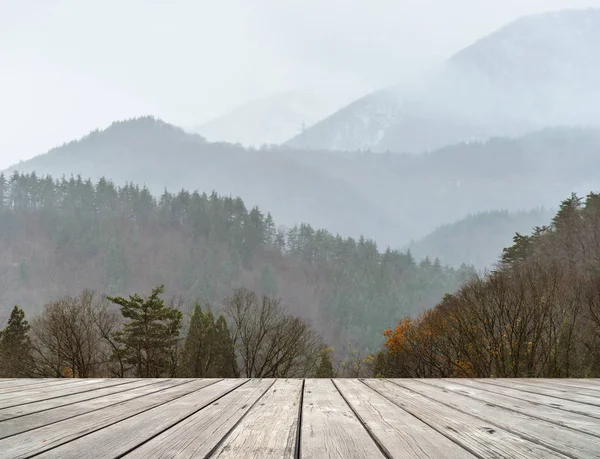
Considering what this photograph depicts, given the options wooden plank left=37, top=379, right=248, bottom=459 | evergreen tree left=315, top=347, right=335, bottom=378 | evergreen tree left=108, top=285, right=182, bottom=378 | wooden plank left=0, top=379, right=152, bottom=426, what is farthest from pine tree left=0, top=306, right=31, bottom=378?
wooden plank left=37, top=379, right=248, bottom=459

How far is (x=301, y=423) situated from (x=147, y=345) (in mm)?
27645

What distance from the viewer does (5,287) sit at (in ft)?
305

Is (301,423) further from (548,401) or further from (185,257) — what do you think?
(185,257)

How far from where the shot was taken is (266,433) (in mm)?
1861

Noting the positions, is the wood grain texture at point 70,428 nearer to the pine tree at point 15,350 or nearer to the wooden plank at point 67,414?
the wooden plank at point 67,414

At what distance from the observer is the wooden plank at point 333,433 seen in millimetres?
1574

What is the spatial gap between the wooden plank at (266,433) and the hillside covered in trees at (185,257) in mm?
91089

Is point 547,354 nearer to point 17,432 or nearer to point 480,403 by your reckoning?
point 480,403

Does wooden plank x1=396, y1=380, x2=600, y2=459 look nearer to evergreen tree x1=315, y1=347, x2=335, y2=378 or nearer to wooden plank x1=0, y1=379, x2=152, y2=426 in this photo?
wooden plank x1=0, y1=379, x2=152, y2=426

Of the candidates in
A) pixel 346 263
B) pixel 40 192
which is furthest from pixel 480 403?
pixel 40 192

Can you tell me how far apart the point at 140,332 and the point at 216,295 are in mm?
64762

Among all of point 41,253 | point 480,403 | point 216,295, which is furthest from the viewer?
point 41,253

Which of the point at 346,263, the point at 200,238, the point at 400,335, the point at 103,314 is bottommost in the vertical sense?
the point at 400,335

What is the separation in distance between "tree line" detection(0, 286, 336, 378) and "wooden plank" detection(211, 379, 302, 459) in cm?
2440
